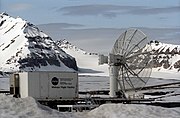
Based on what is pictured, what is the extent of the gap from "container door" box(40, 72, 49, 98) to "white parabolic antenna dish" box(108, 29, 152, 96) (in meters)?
7.32

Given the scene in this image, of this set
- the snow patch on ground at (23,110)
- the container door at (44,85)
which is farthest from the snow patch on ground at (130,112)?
the container door at (44,85)

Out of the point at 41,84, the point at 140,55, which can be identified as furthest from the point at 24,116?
the point at 140,55

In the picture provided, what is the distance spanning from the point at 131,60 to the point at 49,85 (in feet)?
31.6

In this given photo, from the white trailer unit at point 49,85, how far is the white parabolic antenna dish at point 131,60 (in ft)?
16.1

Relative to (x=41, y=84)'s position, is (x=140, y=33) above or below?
above

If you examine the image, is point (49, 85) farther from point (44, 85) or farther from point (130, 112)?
point (130, 112)

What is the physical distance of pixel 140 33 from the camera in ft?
164

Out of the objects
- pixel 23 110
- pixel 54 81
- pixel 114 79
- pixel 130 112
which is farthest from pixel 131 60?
pixel 23 110

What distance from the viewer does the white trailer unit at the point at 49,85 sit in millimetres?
48312

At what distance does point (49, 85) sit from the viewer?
160 ft

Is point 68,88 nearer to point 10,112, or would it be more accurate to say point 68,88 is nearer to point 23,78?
point 23,78

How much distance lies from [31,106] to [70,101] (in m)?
27.1

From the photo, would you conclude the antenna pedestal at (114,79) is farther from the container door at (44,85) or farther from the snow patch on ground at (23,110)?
the snow patch on ground at (23,110)

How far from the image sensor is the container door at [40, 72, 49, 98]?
48.3 m
